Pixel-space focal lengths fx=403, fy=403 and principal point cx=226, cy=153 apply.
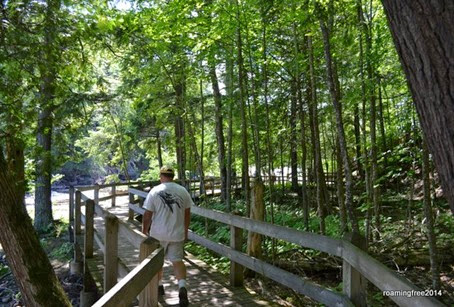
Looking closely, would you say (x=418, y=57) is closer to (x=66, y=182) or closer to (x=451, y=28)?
(x=451, y=28)

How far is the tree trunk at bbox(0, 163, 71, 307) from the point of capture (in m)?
5.12

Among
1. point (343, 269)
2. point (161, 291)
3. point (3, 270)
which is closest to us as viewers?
point (343, 269)

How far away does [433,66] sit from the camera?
1.69m

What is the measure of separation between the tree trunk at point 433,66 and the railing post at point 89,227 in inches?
268

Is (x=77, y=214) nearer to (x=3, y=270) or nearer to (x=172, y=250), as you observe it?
(x=3, y=270)

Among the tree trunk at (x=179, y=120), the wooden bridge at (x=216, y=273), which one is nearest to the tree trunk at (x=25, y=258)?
the wooden bridge at (x=216, y=273)

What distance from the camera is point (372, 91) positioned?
23.5ft

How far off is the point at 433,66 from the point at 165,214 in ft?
13.6

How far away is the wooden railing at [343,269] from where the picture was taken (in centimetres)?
252

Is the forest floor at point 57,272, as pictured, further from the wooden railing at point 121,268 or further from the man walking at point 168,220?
the man walking at point 168,220

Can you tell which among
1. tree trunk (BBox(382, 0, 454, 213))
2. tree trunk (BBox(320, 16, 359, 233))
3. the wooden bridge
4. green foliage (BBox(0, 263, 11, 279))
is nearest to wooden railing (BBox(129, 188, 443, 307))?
the wooden bridge

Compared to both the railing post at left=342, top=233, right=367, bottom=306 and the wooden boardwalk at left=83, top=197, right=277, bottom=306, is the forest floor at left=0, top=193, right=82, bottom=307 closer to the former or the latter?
the wooden boardwalk at left=83, top=197, right=277, bottom=306

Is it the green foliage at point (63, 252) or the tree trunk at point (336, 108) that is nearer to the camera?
the tree trunk at point (336, 108)

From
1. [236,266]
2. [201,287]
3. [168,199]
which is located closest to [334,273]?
[236,266]
